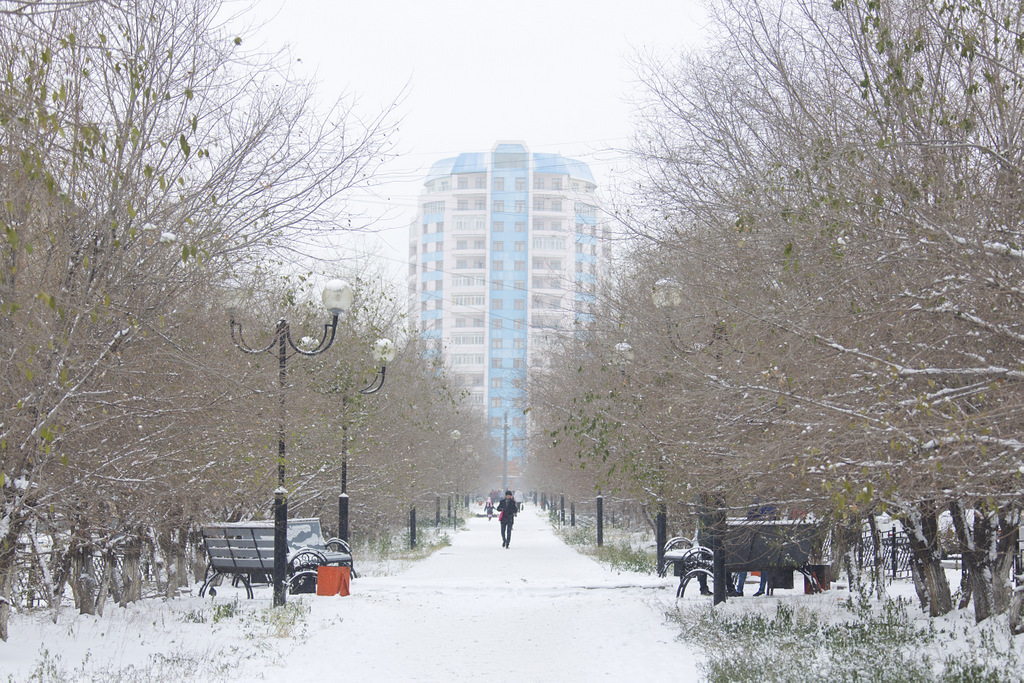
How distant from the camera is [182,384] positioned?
984 cm

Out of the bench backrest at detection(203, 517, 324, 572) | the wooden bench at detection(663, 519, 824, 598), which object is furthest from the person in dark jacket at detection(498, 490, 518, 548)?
the bench backrest at detection(203, 517, 324, 572)

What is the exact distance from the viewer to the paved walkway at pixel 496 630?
9.02m

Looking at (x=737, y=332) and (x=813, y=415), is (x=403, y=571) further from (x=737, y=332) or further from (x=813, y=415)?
(x=813, y=415)

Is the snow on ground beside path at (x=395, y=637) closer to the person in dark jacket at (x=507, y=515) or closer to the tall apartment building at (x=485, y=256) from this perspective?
the person in dark jacket at (x=507, y=515)

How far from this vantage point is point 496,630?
468 inches

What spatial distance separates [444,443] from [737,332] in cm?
2297

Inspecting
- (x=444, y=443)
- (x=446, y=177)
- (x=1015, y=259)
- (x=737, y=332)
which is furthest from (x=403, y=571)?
(x=446, y=177)

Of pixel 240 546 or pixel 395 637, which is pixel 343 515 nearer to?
pixel 240 546

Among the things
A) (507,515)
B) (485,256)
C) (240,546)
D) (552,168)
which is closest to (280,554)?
(240,546)

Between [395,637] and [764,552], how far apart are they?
4682mm

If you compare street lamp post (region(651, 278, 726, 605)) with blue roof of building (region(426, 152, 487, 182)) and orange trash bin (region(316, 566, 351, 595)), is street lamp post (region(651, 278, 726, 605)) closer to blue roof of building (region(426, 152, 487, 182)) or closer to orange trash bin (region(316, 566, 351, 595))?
orange trash bin (region(316, 566, 351, 595))

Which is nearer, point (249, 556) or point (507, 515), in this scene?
point (249, 556)

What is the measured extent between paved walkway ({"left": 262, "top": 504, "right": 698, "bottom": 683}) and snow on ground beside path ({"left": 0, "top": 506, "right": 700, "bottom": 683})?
A: 0.02 m

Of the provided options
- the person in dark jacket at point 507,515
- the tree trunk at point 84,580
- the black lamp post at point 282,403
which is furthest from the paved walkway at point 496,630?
the person in dark jacket at point 507,515
